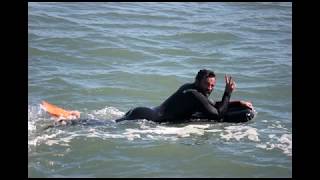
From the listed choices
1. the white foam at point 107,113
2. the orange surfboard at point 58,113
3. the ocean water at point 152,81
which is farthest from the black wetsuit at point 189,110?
the orange surfboard at point 58,113

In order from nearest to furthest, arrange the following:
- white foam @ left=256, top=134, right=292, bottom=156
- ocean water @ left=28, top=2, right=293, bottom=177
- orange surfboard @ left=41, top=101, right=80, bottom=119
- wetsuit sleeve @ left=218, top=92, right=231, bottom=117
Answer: ocean water @ left=28, top=2, right=293, bottom=177 → white foam @ left=256, top=134, right=292, bottom=156 → wetsuit sleeve @ left=218, top=92, right=231, bottom=117 → orange surfboard @ left=41, top=101, right=80, bottom=119

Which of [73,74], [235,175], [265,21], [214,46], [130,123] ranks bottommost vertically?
[235,175]

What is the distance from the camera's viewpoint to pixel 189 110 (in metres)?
9.90

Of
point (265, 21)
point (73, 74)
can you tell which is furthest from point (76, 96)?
point (265, 21)

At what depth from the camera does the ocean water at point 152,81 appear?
848 centimetres

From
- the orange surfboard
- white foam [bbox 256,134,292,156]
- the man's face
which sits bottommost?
white foam [bbox 256,134,292,156]

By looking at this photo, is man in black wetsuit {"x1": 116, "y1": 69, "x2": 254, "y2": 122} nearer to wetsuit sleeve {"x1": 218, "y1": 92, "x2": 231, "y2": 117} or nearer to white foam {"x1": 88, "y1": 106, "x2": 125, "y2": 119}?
wetsuit sleeve {"x1": 218, "y1": 92, "x2": 231, "y2": 117}

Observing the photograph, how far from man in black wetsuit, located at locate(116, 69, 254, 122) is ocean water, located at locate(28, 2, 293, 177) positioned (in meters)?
0.17

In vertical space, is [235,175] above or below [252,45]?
below

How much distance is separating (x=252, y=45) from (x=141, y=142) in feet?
28.2

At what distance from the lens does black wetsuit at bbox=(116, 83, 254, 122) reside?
9.80m

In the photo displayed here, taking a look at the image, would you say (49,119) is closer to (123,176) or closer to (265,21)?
(123,176)

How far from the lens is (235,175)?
8172 millimetres

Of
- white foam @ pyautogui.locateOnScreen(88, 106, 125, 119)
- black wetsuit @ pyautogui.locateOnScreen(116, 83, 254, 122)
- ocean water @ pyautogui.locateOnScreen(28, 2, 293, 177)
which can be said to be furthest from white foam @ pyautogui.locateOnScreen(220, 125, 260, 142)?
white foam @ pyautogui.locateOnScreen(88, 106, 125, 119)
